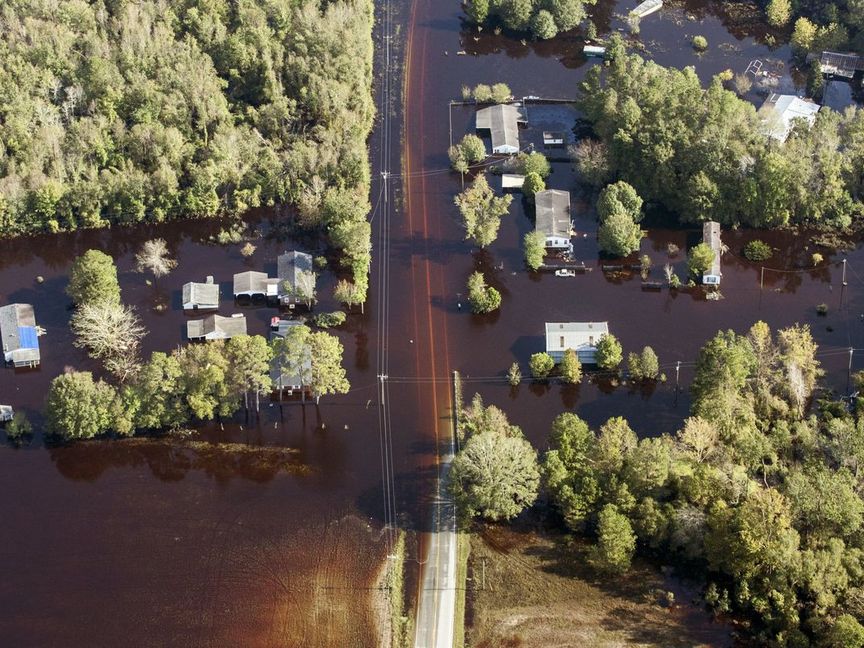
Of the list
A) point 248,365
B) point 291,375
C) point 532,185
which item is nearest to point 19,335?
point 248,365

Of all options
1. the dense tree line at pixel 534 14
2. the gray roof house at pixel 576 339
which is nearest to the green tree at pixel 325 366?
the gray roof house at pixel 576 339

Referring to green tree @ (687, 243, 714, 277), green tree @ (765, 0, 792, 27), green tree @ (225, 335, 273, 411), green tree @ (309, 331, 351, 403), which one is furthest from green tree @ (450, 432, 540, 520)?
green tree @ (765, 0, 792, 27)

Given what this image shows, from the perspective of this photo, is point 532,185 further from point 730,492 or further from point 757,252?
point 730,492

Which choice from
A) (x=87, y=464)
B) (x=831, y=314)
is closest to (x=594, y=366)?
(x=831, y=314)

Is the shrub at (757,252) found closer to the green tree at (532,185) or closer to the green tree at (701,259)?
the green tree at (701,259)

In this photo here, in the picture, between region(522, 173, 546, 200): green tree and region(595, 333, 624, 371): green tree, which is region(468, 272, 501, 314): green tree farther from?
region(522, 173, 546, 200): green tree
